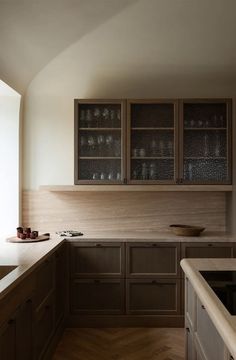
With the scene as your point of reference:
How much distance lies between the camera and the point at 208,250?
3.55 m

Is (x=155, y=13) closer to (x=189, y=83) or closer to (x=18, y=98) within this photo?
(x=189, y=83)

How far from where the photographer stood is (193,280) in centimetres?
202

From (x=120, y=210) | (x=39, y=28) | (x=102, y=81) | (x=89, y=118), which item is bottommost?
(x=120, y=210)

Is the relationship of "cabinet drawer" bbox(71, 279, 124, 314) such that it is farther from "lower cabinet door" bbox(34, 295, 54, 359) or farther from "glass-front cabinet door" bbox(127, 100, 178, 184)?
"glass-front cabinet door" bbox(127, 100, 178, 184)

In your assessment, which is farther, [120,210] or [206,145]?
[120,210]

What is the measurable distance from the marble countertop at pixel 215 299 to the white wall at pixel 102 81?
2.05m

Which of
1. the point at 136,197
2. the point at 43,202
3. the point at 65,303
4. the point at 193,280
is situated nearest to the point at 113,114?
the point at 136,197

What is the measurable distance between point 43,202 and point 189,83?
6.50ft

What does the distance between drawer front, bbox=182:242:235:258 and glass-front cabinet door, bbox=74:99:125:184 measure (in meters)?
0.92

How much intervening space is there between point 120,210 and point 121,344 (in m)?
1.36

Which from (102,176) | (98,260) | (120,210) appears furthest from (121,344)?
(102,176)

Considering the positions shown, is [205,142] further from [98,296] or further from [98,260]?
[98,296]

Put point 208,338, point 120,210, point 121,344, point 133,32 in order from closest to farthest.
Answer: point 208,338
point 121,344
point 133,32
point 120,210

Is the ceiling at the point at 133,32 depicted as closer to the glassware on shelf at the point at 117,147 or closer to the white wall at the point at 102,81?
the white wall at the point at 102,81
